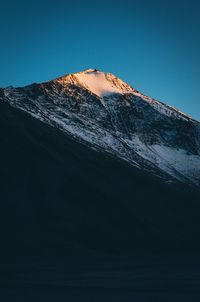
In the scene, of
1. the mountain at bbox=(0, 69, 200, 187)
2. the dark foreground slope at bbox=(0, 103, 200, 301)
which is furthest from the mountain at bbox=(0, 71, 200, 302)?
the mountain at bbox=(0, 69, 200, 187)

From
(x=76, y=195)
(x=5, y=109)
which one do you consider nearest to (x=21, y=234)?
(x=76, y=195)

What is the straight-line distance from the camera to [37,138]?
13362cm

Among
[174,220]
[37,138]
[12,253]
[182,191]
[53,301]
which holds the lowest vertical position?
[53,301]

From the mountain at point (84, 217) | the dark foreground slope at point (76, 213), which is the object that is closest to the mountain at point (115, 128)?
the mountain at point (84, 217)

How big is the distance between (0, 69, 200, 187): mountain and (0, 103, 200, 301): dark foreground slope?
14.0m

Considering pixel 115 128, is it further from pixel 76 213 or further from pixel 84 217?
pixel 84 217

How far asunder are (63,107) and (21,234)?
8778 centimetres

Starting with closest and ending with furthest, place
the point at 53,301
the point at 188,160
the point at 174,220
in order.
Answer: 1. the point at 53,301
2. the point at 174,220
3. the point at 188,160

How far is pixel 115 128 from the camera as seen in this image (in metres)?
180

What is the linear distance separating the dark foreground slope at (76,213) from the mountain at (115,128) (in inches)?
550

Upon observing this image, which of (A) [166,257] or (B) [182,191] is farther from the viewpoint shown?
(B) [182,191]

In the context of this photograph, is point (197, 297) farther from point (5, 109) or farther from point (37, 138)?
point (5, 109)

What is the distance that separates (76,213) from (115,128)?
2981 inches

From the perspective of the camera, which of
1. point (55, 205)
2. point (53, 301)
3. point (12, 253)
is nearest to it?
point (53, 301)
